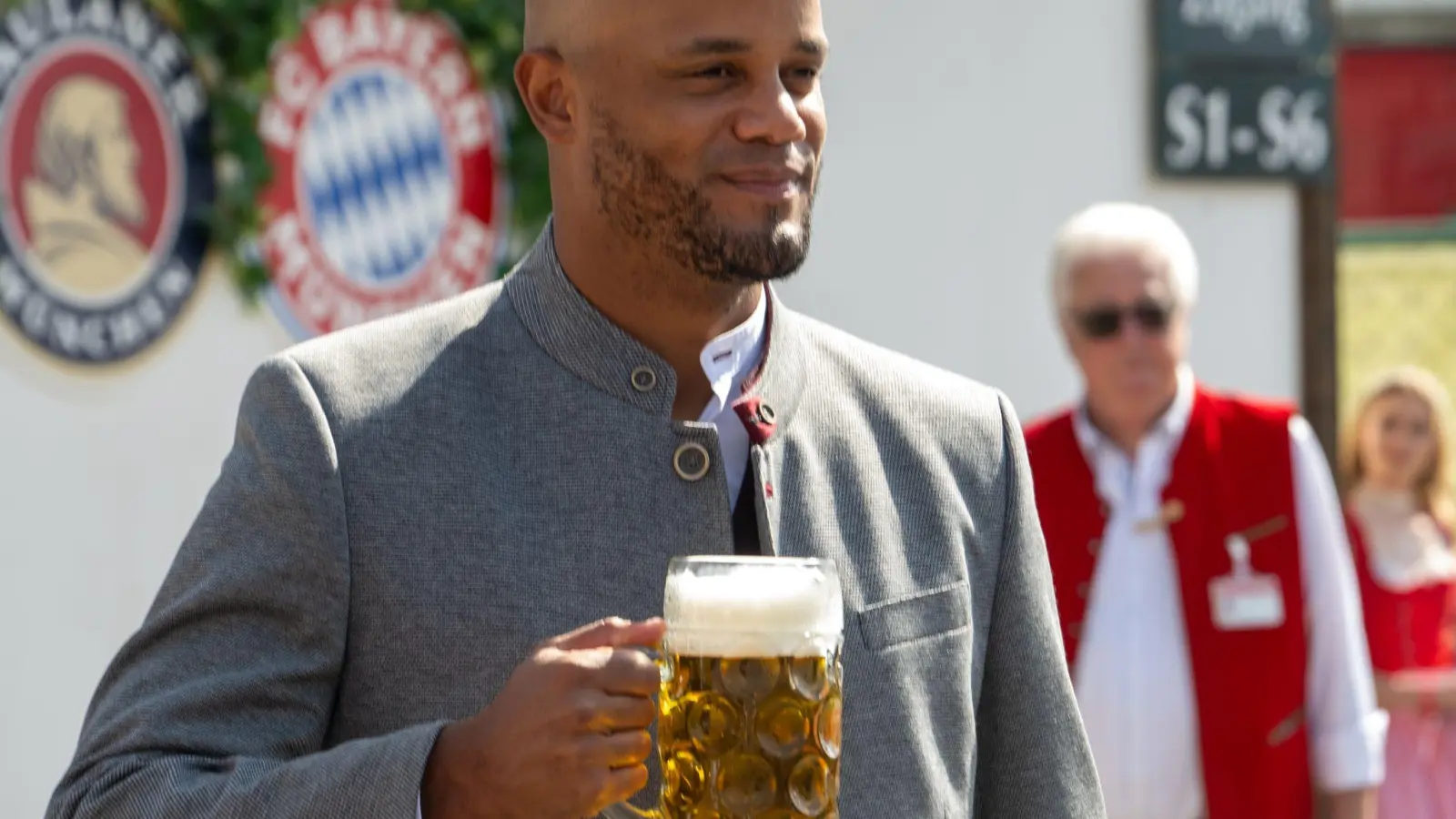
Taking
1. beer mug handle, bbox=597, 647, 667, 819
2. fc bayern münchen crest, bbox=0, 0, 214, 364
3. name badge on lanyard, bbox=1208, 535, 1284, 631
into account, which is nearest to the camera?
beer mug handle, bbox=597, 647, 667, 819

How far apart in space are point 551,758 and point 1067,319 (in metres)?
2.92

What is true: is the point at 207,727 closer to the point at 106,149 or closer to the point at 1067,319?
the point at 106,149

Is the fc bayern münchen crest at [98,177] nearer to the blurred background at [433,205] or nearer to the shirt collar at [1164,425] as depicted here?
the blurred background at [433,205]

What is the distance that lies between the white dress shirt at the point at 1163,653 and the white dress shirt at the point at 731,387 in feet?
7.03

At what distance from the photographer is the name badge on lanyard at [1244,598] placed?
162 inches

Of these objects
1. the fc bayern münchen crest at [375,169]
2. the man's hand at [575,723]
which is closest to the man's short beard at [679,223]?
the man's hand at [575,723]

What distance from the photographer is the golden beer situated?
5.24ft

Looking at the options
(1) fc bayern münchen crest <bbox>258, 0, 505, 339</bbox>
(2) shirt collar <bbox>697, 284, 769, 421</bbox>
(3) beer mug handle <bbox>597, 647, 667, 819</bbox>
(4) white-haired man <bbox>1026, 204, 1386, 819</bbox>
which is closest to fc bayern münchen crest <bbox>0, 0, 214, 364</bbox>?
(1) fc bayern münchen crest <bbox>258, 0, 505, 339</bbox>

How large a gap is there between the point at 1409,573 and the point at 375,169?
10.1 ft

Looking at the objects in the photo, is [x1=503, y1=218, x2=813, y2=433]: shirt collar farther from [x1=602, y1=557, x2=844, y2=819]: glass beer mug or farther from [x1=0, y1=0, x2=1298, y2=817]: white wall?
[x1=0, y1=0, x2=1298, y2=817]: white wall

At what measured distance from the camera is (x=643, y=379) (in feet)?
6.59

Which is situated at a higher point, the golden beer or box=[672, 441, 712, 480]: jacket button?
box=[672, 441, 712, 480]: jacket button

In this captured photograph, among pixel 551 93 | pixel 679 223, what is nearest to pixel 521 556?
pixel 679 223

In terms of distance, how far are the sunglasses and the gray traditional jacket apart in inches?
85.6
